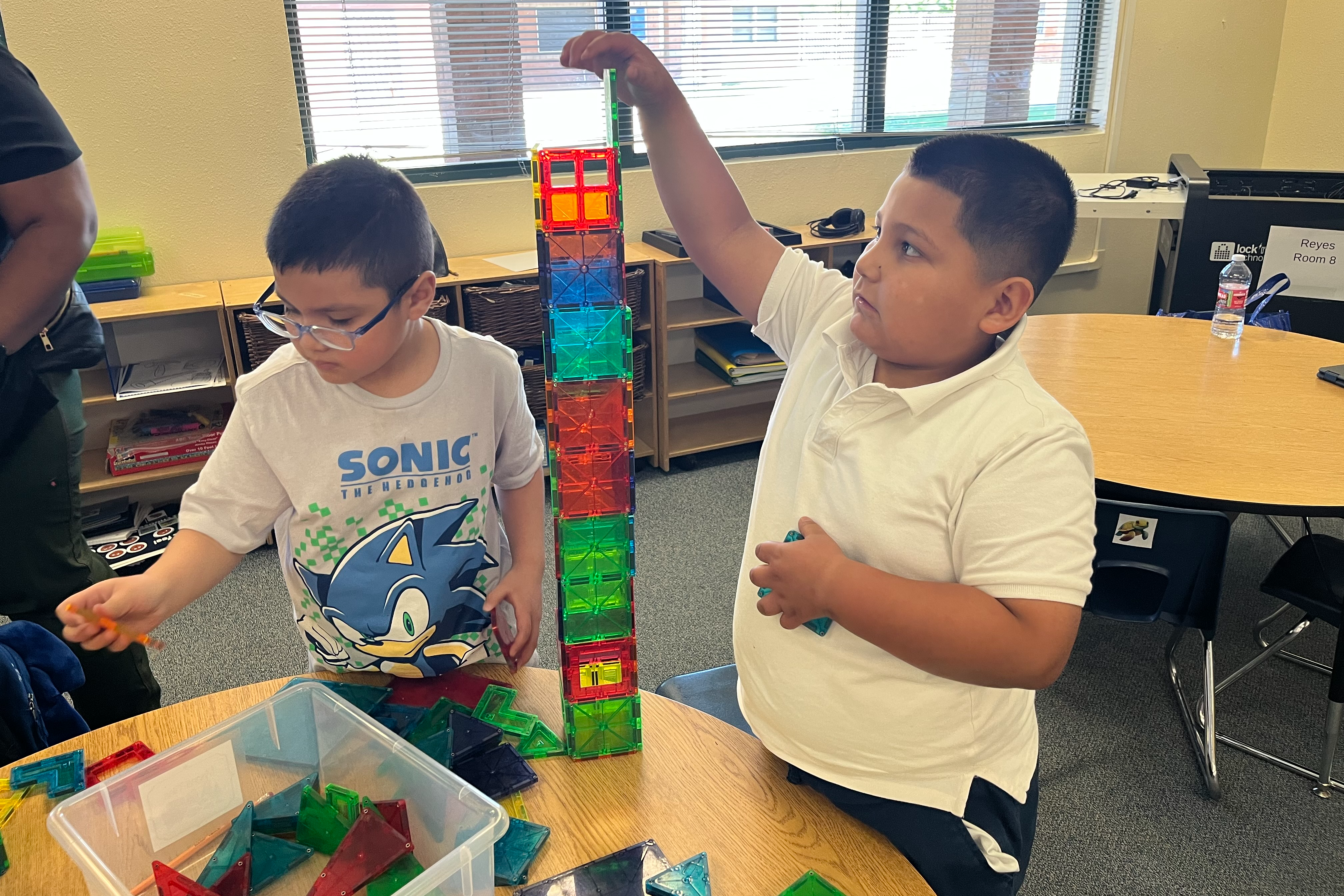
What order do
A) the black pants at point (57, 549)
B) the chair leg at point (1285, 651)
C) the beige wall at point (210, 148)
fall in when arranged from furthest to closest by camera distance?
1. the beige wall at point (210, 148)
2. the chair leg at point (1285, 651)
3. the black pants at point (57, 549)

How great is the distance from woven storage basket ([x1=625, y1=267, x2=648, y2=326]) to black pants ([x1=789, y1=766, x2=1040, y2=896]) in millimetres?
2440

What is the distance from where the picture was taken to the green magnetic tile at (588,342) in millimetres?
869

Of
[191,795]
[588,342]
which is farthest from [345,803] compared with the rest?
[588,342]

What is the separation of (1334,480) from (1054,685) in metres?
0.92

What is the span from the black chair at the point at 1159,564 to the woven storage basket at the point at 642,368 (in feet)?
6.43

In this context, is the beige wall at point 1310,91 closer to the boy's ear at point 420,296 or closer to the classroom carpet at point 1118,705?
the classroom carpet at point 1118,705

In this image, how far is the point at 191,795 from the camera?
2.86ft

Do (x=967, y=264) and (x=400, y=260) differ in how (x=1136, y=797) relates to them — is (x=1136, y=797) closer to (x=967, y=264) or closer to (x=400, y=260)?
(x=967, y=264)

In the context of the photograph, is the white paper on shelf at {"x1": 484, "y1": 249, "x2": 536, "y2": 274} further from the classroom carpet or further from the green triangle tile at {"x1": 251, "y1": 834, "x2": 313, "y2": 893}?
the green triangle tile at {"x1": 251, "y1": 834, "x2": 313, "y2": 893}

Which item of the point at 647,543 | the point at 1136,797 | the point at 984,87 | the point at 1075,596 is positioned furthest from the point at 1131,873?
the point at 984,87

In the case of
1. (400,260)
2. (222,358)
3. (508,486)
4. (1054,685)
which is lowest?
(1054,685)

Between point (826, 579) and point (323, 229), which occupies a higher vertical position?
point (323, 229)

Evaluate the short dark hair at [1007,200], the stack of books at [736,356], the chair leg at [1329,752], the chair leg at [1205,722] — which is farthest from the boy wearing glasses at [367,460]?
the stack of books at [736,356]

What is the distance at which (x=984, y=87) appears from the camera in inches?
169
